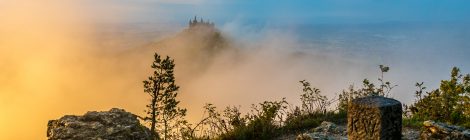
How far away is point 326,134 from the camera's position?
11.1m

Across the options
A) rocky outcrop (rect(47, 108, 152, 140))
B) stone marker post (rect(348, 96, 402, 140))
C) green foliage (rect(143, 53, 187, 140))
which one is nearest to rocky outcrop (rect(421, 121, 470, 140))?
stone marker post (rect(348, 96, 402, 140))

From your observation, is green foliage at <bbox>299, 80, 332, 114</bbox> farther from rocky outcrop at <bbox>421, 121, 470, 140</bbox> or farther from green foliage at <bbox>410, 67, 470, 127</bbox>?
rocky outcrop at <bbox>421, 121, 470, 140</bbox>

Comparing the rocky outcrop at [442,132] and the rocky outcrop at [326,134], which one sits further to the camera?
the rocky outcrop at [326,134]

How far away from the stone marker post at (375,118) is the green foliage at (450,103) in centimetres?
493

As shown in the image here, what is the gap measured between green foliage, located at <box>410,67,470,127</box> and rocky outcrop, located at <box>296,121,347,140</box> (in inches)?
114

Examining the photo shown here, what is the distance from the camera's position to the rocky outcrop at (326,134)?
10.3m

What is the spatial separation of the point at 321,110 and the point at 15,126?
199m

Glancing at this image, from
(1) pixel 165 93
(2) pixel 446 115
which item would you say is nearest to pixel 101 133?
(2) pixel 446 115

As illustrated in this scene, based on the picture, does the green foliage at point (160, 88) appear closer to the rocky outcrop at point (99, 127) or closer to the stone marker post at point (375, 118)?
the rocky outcrop at point (99, 127)

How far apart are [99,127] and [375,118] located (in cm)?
797

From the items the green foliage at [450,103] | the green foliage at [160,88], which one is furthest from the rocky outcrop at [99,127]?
the green foliage at [160,88]

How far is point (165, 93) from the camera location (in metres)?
26.6

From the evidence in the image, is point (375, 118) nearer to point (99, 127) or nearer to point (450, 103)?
point (450, 103)

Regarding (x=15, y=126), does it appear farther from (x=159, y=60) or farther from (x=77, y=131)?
(x=77, y=131)
